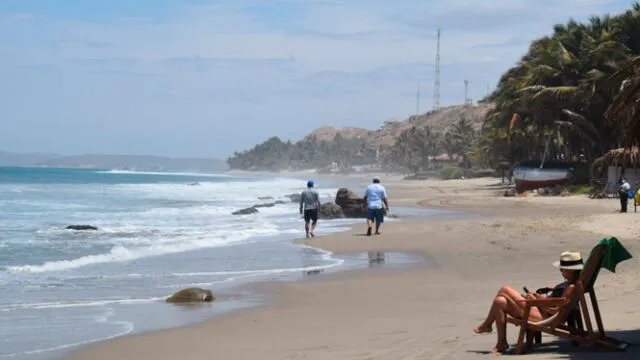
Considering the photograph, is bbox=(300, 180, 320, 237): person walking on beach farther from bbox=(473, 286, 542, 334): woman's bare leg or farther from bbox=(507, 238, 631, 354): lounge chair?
bbox=(507, 238, 631, 354): lounge chair

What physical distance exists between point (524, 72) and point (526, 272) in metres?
41.7

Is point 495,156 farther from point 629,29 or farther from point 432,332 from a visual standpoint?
point 432,332

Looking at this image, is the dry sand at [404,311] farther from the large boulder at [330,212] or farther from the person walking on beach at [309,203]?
the large boulder at [330,212]

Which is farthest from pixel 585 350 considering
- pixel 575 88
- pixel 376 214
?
pixel 575 88

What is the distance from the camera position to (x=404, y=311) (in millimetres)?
9594

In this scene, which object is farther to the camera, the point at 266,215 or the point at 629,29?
the point at 629,29

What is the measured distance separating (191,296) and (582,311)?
219 inches

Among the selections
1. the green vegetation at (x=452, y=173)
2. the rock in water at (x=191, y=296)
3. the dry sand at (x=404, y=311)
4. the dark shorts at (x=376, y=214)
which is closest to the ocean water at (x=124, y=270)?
the rock in water at (x=191, y=296)

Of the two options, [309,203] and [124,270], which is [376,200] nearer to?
[309,203]

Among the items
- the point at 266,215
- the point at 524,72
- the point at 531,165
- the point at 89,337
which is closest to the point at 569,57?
the point at 531,165

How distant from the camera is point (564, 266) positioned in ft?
22.0

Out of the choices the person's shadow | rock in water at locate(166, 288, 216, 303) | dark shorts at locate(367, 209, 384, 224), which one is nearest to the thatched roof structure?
dark shorts at locate(367, 209, 384, 224)

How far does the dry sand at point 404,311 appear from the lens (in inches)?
291

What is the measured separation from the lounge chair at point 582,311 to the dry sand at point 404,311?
118 mm
